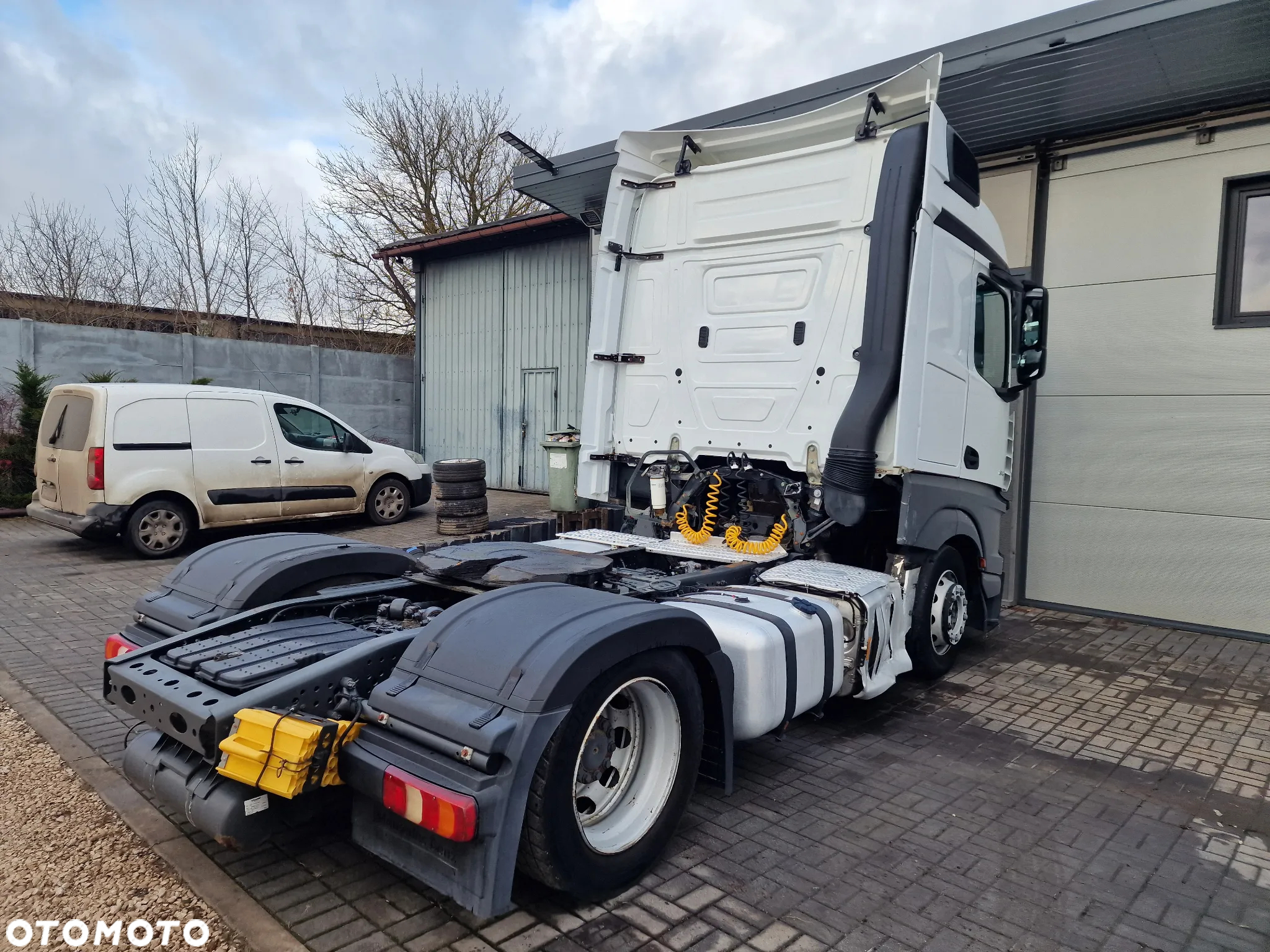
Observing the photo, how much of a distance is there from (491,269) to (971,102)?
9.84 m

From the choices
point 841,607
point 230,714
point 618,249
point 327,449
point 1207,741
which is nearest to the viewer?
point 230,714

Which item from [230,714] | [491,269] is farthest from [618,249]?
[491,269]

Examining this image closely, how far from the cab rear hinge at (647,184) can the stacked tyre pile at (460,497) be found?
528cm

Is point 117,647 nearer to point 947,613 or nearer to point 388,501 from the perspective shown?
point 947,613

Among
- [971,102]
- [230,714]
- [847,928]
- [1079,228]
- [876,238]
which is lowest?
[847,928]

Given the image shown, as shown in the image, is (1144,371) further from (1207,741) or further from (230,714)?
(230,714)

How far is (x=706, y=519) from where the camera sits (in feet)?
17.4

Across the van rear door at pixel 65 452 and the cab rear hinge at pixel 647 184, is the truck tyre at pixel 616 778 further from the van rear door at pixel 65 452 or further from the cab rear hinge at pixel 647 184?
the van rear door at pixel 65 452

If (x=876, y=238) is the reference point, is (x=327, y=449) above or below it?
below

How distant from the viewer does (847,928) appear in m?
2.70

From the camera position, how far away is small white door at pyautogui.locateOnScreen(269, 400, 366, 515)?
400 inches

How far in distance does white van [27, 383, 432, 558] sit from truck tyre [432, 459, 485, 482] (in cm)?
142

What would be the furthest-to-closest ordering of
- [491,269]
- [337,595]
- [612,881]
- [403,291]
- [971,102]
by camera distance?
[403,291], [491,269], [971,102], [337,595], [612,881]

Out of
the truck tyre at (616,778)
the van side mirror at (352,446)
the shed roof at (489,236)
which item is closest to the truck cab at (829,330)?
the truck tyre at (616,778)
